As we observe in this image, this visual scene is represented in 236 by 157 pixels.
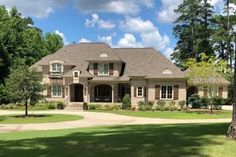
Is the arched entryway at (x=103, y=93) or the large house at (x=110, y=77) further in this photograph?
the arched entryway at (x=103, y=93)

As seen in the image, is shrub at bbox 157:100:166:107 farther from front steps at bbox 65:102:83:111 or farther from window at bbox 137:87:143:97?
front steps at bbox 65:102:83:111

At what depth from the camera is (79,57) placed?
56.7 m

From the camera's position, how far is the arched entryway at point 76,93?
180ft

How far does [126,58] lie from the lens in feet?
187

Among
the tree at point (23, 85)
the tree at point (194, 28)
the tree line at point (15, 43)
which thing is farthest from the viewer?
the tree at point (194, 28)

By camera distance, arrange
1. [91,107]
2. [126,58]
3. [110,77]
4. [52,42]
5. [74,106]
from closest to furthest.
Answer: [91,107] < [74,106] < [110,77] < [126,58] < [52,42]

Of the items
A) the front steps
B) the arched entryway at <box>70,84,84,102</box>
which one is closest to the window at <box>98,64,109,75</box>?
the arched entryway at <box>70,84,84,102</box>

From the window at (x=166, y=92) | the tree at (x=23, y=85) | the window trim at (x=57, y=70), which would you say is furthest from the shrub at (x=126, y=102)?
the tree at (x=23, y=85)

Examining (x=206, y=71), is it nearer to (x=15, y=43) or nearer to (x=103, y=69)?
(x=103, y=69)

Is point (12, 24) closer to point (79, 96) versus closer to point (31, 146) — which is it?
point (79, 96)

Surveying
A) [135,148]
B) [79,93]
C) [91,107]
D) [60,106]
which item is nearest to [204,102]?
[91,107]

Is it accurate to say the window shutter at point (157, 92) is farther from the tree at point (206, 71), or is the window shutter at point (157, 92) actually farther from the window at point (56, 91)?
the window at point (56, 91)

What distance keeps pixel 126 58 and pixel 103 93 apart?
5241 millimetres

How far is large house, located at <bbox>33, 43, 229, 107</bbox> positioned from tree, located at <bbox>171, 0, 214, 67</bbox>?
15.7 meters
